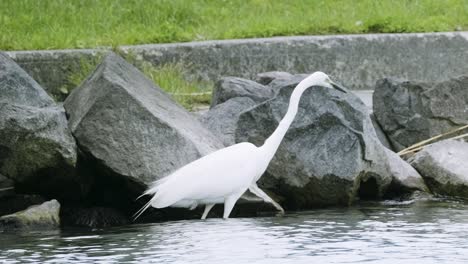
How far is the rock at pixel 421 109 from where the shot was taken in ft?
35.2

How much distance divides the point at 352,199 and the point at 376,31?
4.19 m

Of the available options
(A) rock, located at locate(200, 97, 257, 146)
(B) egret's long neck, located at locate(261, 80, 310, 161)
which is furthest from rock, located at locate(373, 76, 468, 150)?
(B) egret's long neck, located at locate(261, 80, 310, 161)

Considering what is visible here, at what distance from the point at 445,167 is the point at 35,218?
3.22 metres

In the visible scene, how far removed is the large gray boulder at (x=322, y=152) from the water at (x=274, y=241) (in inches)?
10.3

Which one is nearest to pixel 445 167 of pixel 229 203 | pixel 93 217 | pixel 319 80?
pixel 319 80

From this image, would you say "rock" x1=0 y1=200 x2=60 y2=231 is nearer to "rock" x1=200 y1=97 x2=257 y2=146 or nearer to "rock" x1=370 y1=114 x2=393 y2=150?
"rock" x1=200 y1=97 x2=257 y2=146

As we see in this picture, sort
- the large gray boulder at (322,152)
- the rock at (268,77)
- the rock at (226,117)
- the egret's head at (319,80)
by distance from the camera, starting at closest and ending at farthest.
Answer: the egret's head at (319,80) < the large gray boulder at (322,152) < the rock at (226,117) < the rock at (268,77)

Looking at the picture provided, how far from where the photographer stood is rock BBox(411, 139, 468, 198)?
9.51 metres

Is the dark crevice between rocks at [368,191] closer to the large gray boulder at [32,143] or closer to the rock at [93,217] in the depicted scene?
the rock at [93,217]

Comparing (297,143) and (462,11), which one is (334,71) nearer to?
(462,11)

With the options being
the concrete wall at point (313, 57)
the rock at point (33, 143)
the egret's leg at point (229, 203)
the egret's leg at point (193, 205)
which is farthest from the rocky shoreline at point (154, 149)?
the concrete wall at point (313, 57)

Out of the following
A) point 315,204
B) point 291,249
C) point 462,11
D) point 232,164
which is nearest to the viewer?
point 291,249

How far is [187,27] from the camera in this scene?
13.2 metres

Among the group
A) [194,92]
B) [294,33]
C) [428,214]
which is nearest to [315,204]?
[428,214]
